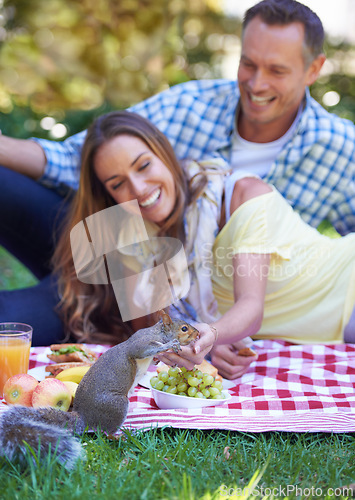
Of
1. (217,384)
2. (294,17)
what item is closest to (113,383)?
(217,384)

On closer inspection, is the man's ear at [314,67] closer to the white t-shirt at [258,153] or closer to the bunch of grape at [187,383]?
the white t-shirt at [258,153]

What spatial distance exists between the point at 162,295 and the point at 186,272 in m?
0.14

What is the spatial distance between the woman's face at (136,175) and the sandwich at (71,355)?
65cm

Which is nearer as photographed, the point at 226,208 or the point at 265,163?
the point at 226,208

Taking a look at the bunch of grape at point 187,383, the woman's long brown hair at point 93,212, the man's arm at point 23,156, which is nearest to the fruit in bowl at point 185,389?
the bunch of grape at point 187,383

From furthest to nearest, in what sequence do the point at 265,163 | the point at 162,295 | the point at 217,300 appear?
the point at 265,163 < the point at 217,300 < the point at 162,295

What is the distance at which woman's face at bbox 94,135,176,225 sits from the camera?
241 cm

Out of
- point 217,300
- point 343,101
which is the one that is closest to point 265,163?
point 217,300

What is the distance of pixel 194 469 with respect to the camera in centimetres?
154

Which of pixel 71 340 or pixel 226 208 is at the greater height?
pixel 226 208

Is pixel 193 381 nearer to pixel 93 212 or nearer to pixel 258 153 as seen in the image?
pixel 93 212

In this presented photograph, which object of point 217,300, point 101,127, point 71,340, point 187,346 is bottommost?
point 71,340

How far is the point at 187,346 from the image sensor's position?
1696mm

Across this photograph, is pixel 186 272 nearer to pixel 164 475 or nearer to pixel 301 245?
pixel 301 245
